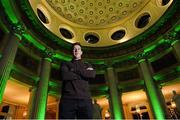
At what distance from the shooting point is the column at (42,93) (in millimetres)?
10616

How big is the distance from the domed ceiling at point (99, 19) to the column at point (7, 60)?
16.5ft

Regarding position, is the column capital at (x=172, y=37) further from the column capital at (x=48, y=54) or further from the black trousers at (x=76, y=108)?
the black trousers at (x=76, y=108)

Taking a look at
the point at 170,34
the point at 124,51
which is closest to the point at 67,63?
the point at 170,34

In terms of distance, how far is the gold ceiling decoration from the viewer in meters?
16.8

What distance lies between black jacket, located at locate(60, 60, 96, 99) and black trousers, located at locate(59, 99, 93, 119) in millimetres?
81

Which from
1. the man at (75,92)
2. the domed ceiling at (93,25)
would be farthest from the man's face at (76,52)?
the domed ceiling at (93,25)

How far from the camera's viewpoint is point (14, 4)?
421 inches

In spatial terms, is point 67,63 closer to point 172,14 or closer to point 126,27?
point 172,14

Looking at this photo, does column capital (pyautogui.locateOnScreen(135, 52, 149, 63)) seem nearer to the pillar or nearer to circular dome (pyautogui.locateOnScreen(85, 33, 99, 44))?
the pillar

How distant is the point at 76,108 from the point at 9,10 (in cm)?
1051

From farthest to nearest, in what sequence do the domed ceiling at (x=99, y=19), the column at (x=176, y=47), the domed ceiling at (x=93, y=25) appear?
the domed ceiling at (x=99, y=19) → the domed ceiling at (x=93, y=25) → the column at (x=176, y=47)

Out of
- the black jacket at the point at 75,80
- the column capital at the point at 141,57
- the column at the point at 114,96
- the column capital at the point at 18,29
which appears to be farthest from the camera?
the column capital at the point at 141,57

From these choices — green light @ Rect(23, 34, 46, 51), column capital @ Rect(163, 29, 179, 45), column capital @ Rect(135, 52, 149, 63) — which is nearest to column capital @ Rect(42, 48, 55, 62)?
green light @ Rect(23, 34, 46, 51)

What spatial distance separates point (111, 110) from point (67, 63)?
11081mm
